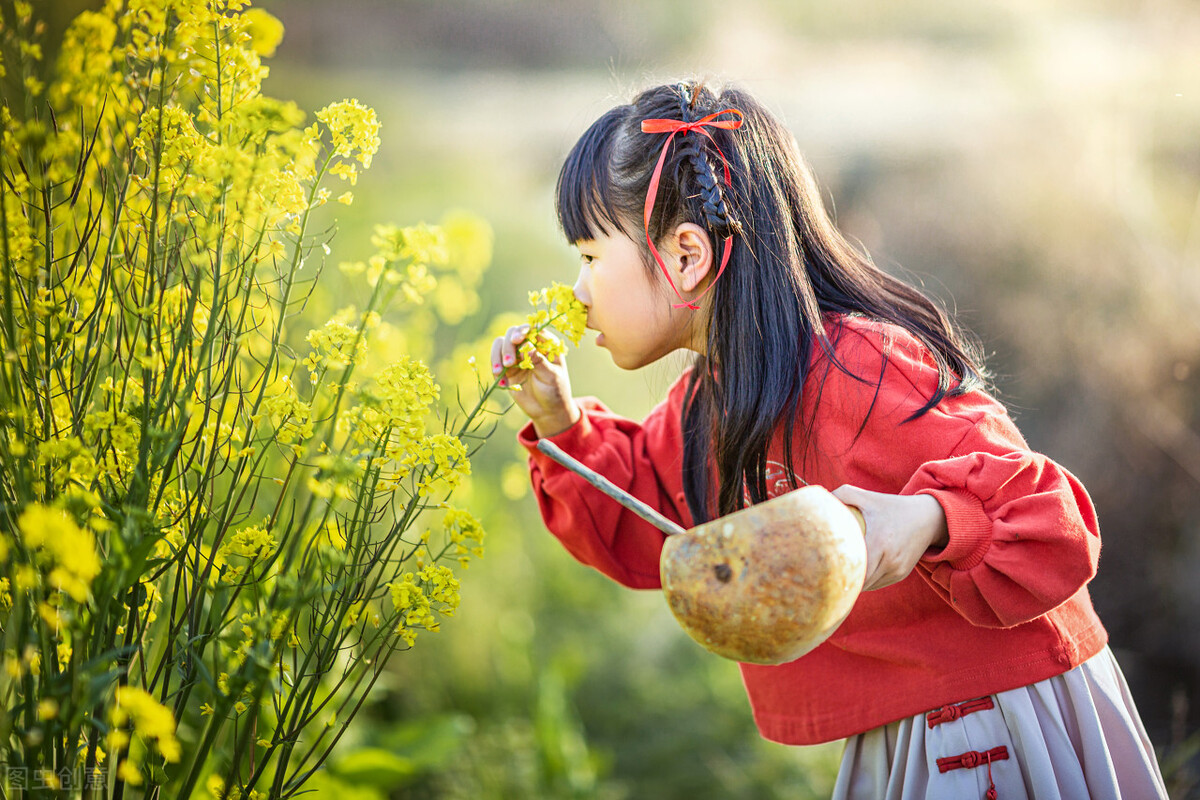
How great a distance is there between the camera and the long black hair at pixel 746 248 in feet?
4.22

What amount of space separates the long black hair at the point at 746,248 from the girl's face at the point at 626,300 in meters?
0.02

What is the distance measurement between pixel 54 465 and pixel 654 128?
0.88 m

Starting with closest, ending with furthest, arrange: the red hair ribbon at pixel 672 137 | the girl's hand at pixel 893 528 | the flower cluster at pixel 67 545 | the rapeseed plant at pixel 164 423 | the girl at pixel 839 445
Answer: the flower cluster at pixel 67 545 < the rapeseed plant at pixel 164 423 < the girl's hand at pixel 893 528 < the girl at pixel 839 445 < the red hair ribbon at pixel 672 137

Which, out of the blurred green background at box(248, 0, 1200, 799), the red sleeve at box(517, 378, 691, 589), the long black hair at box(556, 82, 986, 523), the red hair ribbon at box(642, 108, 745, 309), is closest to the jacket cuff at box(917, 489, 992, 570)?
the long black hair at box(556, 82, 986, 523)

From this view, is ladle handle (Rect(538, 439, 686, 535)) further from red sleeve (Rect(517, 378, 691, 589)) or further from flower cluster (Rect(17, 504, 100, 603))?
red sleeve (Rect(517, 378, 691, 589))

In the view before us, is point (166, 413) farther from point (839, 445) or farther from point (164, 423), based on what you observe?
point (839, 445)

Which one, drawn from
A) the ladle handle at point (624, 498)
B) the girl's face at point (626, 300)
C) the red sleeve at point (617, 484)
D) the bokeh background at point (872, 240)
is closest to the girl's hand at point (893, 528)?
the ladle handle at point (624, 498)

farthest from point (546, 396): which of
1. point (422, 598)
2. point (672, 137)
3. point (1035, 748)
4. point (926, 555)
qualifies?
point (1035, 748)

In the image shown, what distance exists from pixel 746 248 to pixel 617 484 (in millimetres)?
475

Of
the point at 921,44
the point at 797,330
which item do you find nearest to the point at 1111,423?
the point at 921,44

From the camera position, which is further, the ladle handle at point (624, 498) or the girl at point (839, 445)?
the girl at point (839, 445)

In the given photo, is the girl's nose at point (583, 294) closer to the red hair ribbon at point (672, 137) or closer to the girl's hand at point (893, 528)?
the red hair ribbon at point (672, 137)

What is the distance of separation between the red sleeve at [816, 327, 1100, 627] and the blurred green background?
100 cm

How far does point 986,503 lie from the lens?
1.01 m
